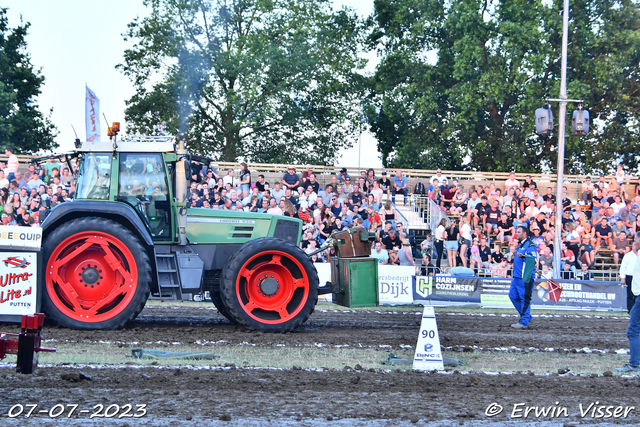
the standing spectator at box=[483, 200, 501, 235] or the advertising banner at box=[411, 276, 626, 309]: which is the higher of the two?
the standing spectator at box=[483, 200, 501, 235]

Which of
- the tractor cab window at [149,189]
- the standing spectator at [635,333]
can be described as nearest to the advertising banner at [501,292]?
the tractor cab window at [149,189]

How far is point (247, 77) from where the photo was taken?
105 feet

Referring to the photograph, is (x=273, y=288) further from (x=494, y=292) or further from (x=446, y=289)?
(x=494, y=292)

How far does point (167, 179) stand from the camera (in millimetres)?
10477

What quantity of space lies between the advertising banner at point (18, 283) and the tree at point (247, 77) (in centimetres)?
2301

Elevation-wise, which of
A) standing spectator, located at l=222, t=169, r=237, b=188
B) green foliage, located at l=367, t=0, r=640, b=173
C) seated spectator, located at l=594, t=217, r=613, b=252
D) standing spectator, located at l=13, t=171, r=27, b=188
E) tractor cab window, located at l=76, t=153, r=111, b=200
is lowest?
seated spectator, located at l=594, t=217, r=613, b=252

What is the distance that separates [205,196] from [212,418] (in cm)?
1289

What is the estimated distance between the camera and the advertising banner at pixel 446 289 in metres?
17.8

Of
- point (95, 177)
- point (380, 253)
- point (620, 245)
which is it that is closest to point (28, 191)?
point (95, 177)

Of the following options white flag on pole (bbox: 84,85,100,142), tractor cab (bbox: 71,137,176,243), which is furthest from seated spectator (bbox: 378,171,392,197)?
white flag on pole (bbox: 84,85,100,142)

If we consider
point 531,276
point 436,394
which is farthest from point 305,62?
point 436,394

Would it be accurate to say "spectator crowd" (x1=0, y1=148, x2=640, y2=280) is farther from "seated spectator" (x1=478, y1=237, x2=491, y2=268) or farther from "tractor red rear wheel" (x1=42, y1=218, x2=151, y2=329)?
"tractor red rear wheel" (x1=42, y1=218, x2=151, y2=329)

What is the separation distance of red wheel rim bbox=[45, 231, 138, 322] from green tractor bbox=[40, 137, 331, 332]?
0.6 inches

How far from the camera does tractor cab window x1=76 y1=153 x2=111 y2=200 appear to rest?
1030 centimetres
